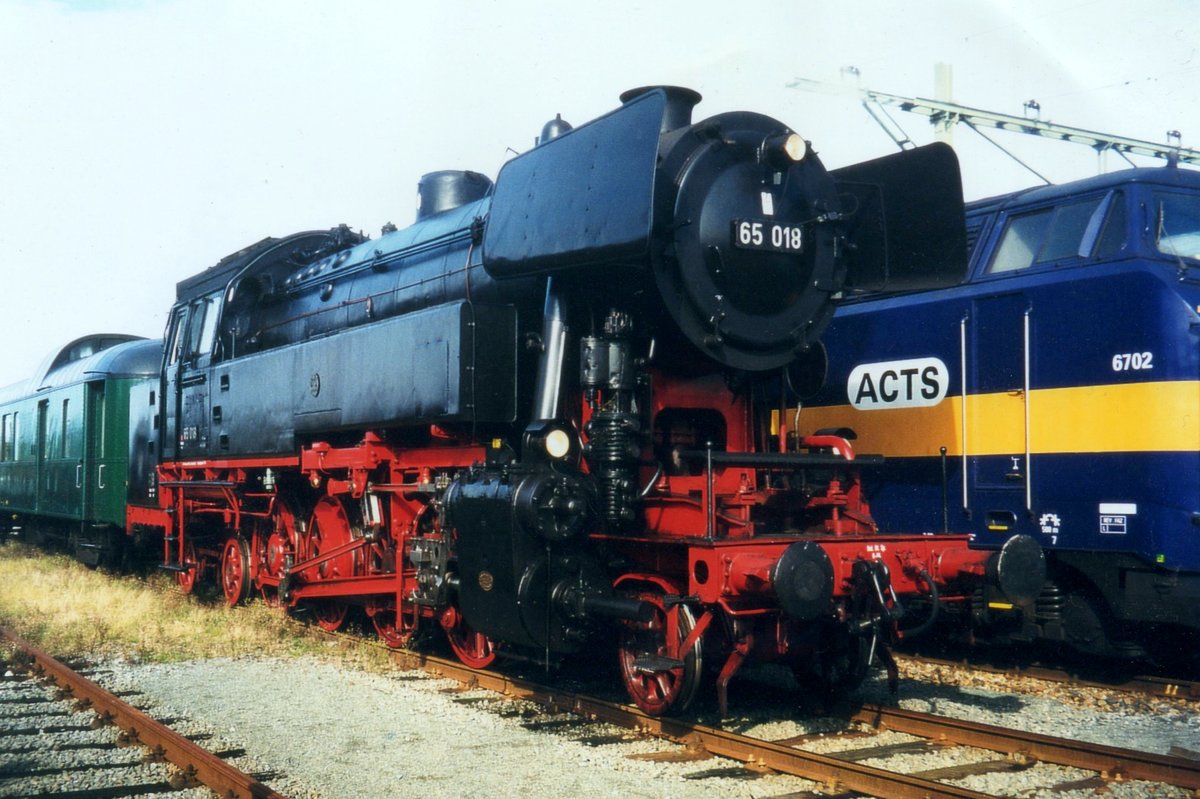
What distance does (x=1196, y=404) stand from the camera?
265 inches

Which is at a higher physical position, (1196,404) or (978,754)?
(1196,404)

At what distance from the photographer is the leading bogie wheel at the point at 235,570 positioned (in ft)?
34.6

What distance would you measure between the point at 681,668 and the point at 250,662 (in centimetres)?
407

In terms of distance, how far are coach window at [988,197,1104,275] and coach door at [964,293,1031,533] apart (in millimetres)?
380

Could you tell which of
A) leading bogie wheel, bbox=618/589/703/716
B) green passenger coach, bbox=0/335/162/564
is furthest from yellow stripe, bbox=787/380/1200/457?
green passenger coach, bbox=0/335/162/564

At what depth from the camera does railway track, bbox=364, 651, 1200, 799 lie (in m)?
4.73

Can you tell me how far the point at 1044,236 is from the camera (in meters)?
7.90

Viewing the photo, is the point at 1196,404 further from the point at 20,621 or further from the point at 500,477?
the point at 20,621

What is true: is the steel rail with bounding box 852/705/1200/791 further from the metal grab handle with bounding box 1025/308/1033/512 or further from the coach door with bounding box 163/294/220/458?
the coach door with bounding box 163/294/220/458

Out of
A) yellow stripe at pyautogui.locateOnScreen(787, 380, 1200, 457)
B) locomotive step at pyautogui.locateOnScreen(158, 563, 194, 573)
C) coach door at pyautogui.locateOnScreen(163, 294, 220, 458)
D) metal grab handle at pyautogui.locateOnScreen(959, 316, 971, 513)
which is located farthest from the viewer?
locomotive step at pyautogui.locateOnScreen(158, 563, 194, 573)

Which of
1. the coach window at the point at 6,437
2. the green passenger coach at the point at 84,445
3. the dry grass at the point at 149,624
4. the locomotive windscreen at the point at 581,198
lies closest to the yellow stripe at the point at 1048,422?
the locomotive windscreen at the point at 581,198

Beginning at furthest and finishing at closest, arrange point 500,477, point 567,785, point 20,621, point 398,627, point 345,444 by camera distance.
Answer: point 20,621
point 345,444
point 398,627
point 500,477
point 567,785

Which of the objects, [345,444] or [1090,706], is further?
[345,444]

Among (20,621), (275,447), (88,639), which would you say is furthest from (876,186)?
(20,621)
